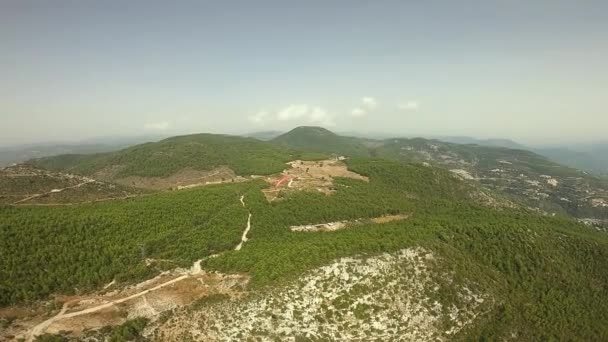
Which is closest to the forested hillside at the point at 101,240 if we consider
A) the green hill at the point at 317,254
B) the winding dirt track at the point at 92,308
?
the green hill at the point at 317,254

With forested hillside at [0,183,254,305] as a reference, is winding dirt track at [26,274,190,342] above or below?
below

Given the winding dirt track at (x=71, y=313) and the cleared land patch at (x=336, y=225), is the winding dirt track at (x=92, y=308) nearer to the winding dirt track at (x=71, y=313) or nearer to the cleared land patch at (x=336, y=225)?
the winding dirt track at (x=71, y=313)

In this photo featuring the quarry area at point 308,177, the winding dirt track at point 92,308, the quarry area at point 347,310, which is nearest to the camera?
the winding dirt track at point 92,308

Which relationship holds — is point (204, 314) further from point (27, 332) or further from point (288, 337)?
point (27, 332)

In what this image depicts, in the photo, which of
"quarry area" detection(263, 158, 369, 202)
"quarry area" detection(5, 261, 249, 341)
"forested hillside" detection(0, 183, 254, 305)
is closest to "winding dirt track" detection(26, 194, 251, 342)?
"quarry area" detection(5, 261, 249, 341)

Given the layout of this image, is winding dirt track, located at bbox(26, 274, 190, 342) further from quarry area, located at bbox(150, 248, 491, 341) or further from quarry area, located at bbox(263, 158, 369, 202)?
quarry area, located at bbox(263, 158, 369, 202)

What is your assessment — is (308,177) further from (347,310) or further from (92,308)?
(92,308)
